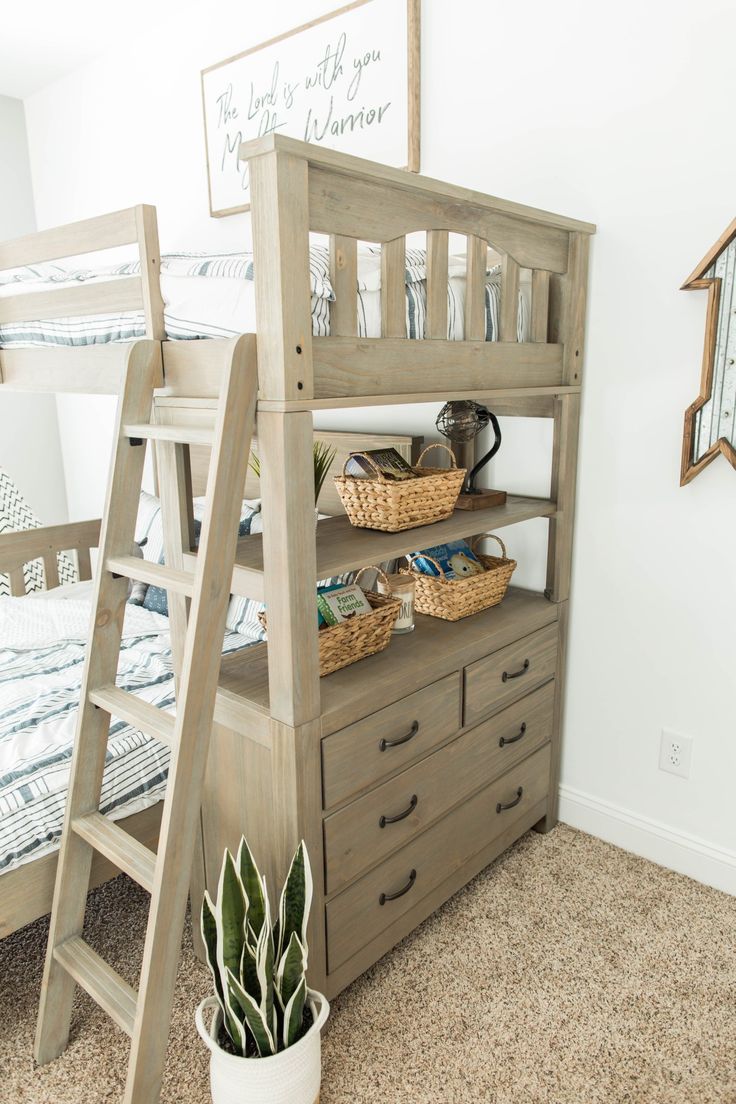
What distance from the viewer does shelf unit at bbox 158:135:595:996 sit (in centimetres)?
133

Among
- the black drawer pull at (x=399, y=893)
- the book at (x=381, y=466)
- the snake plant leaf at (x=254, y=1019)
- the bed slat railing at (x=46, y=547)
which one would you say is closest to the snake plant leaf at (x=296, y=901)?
the snake plant leaf at (x=254, y=1019)

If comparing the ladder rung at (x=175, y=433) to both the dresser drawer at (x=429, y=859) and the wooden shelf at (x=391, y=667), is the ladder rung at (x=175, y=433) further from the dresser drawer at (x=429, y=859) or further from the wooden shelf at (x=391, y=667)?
the dresser drawer at (x=429, y=859)

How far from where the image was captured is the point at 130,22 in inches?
117

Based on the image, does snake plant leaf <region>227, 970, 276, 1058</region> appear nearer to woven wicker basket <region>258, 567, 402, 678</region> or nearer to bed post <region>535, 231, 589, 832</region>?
woven wicker basket <region>258, 567, 402, 678</region>

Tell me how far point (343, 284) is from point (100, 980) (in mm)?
1381

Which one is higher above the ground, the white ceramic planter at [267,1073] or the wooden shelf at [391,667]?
the wooden shelf at [391,667]

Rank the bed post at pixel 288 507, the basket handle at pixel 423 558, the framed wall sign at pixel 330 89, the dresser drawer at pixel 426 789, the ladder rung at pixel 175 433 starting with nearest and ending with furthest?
the bed post at pixel 288 507
the ladder rung at pixel 175 433
the dresser drawer at pixel 426 789
the basket handle at pixel 423 558
the framed wall sign at pixel 330 89

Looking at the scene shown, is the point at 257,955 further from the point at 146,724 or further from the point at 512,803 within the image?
the point at 512,803

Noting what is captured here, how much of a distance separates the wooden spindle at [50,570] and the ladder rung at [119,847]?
1600mm

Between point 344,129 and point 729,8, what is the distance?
116 centimetres

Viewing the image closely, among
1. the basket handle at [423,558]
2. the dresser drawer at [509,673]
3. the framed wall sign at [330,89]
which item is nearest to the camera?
the dresser drawer at [509,673]

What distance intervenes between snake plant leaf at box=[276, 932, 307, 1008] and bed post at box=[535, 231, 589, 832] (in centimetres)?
115

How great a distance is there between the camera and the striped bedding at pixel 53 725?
1.61 meters

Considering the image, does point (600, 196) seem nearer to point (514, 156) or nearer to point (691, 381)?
point (514, 156)
